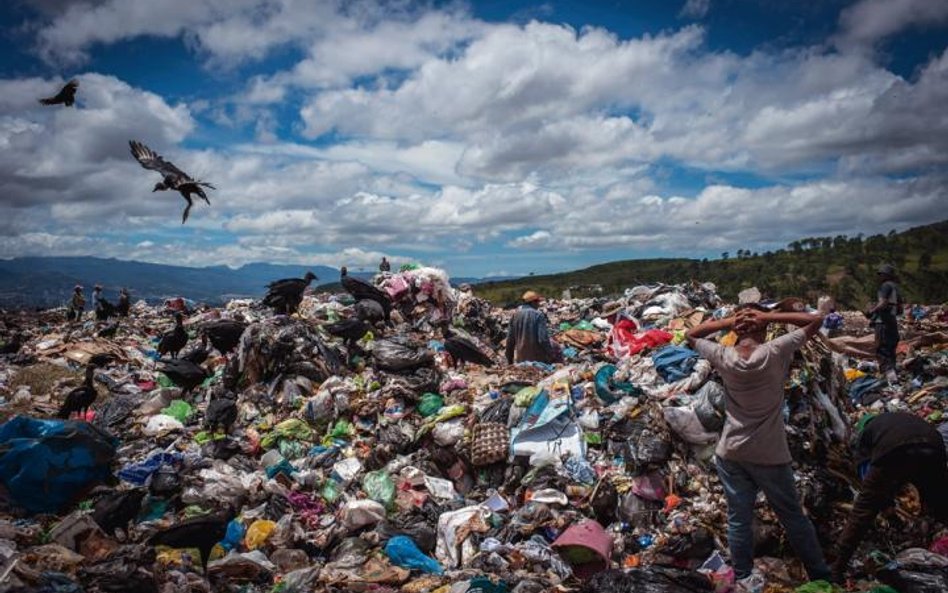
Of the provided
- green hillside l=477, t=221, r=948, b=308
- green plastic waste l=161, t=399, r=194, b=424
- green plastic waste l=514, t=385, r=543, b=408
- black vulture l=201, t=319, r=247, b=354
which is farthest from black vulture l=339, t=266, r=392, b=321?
green hillside l=477, t=221, r=948, b=308

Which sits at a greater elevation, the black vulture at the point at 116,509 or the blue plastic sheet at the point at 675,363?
the blue plastic sheet at the point at 675,363

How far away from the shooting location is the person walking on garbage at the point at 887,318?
7.02 m

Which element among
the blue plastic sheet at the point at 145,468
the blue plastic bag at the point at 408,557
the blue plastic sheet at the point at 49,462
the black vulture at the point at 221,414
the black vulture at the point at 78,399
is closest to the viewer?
the blue plastic bag at the point at 408,557

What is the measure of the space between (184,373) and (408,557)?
18.0 feet

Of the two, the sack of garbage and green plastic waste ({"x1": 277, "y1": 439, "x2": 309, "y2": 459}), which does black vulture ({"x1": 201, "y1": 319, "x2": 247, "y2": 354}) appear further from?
green plastic waste ({"x1": 277, "y1": 439, "x2": 309, "y2": 459})

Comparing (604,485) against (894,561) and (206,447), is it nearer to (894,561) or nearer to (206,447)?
(894,561)

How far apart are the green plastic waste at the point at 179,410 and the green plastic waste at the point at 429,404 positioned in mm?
3297

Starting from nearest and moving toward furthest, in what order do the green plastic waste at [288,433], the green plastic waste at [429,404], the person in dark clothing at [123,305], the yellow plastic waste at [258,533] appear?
1. the yellow plastic waste at [258,533]
2. the green plastic waste at [288,433]
3. the green plastic waste at [429,404]
4. the person in dark clothing at [123,305]

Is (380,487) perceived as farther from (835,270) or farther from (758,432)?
(835,270)

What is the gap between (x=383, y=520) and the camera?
445 cm

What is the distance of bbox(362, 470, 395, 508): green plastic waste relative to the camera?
4.83m

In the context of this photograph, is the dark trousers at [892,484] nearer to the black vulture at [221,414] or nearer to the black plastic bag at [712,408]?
the black plastic bag at [712,408]

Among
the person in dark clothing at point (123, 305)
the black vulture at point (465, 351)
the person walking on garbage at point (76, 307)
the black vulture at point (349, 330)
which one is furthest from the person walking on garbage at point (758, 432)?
the person walking on garbage at point (76, 307)

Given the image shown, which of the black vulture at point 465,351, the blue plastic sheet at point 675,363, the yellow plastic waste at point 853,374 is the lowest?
the yellow plastic waste at point 853,374
